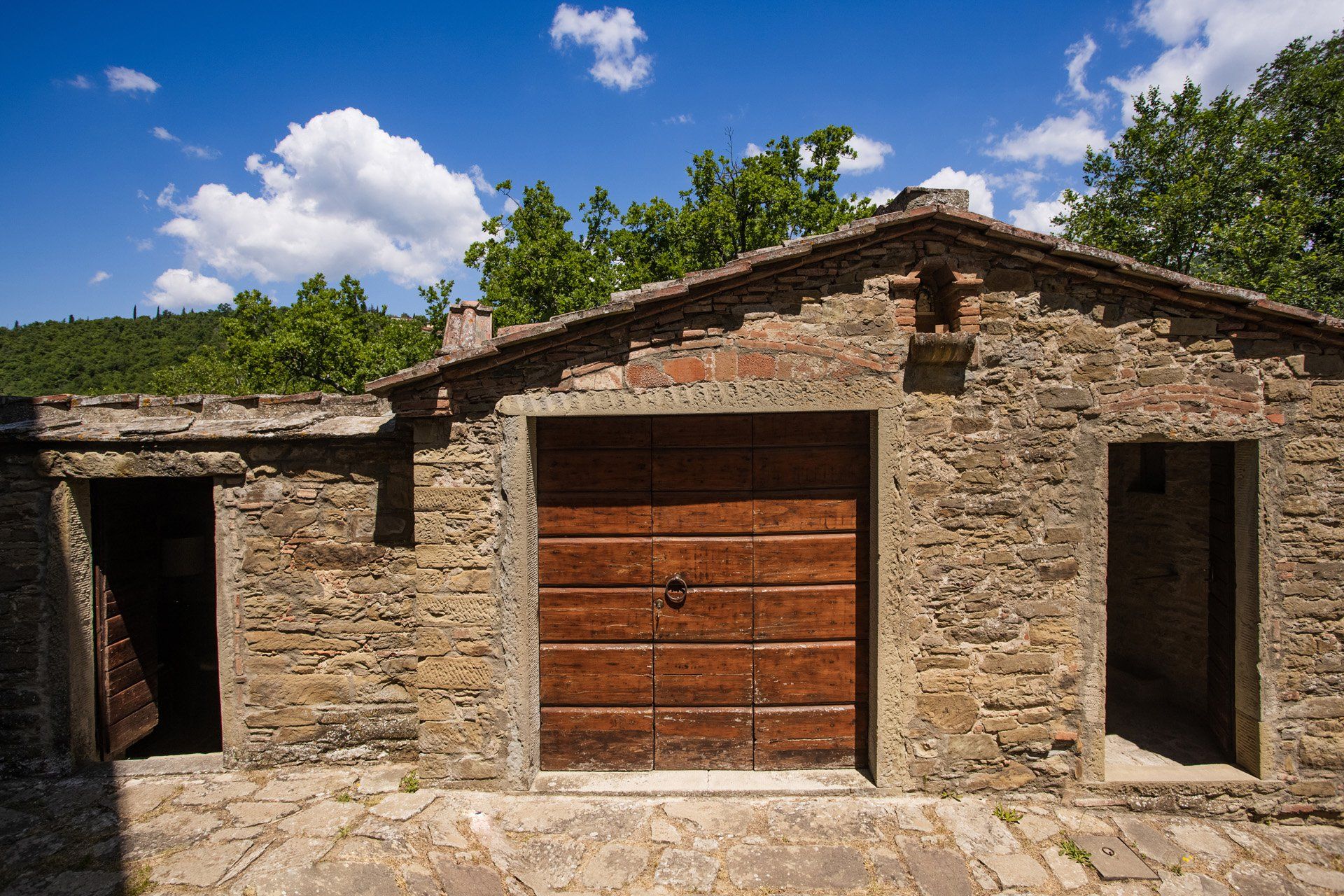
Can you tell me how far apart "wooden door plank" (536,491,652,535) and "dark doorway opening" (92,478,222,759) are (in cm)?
271

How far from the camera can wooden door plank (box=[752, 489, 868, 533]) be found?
411 centimetres

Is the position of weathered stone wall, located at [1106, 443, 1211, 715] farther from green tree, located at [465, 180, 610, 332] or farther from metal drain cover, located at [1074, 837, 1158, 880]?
green tree, located at [465, 180, 610, 332]

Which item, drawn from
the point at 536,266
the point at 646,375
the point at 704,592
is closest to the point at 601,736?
Result: the point at 704,592

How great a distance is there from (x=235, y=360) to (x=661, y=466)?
2064 cm

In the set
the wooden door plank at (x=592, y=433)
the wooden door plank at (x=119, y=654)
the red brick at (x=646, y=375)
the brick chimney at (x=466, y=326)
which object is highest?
the brick chimney at (x=466, y=326)

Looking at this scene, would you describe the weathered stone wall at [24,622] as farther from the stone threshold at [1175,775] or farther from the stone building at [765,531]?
the stone threshold at [1175,775]

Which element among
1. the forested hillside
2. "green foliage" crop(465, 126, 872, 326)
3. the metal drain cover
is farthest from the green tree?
the forested hillside

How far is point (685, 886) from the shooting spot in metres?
3.17

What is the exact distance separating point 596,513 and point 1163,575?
5.28m

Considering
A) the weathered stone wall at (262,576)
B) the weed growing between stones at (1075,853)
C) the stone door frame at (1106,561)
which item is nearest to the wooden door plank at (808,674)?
the weed growing between stones at (1075,853)

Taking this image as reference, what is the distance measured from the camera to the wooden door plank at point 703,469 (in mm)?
4105

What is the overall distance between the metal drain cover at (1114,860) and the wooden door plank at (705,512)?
265 centimetres

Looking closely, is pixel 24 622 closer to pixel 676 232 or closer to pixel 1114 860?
pixel 1114 860

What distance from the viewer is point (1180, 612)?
17.8 feet
